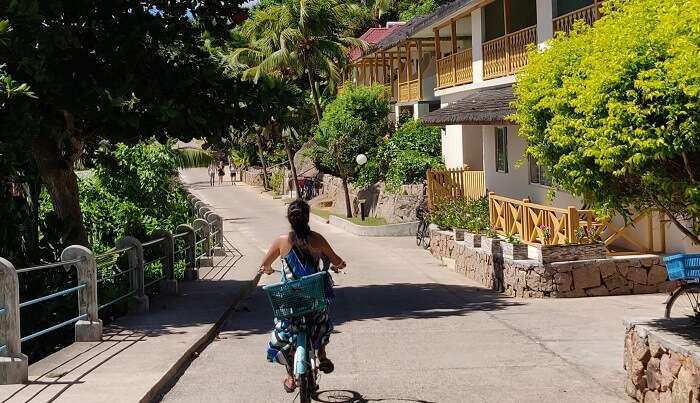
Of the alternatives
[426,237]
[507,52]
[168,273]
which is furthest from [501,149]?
[168,273]

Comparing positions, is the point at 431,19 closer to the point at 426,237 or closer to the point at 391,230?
the point at 426,237

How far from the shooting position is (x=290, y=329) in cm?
714

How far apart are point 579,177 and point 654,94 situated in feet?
3.80

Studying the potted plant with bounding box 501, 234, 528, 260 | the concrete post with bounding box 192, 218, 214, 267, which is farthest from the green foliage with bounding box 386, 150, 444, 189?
the potted plant with bounding box 501, 234, 528, 260

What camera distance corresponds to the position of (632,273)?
1496 cm

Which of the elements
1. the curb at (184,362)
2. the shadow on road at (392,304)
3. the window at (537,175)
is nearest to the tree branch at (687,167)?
the curb at (184,362)

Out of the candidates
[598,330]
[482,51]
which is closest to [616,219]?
[598,330]

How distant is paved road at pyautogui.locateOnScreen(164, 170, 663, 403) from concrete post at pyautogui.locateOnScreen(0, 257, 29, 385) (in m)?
1.36

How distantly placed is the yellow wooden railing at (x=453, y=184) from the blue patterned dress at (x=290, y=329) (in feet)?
61.8

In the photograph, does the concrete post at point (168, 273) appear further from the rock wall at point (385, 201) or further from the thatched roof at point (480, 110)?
the rock wall at point (385, 201)

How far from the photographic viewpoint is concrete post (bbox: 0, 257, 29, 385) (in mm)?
7879

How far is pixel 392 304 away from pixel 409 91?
24.9 meters

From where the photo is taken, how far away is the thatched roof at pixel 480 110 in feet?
62.1

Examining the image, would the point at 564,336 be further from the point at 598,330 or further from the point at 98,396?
the point at 98,396
